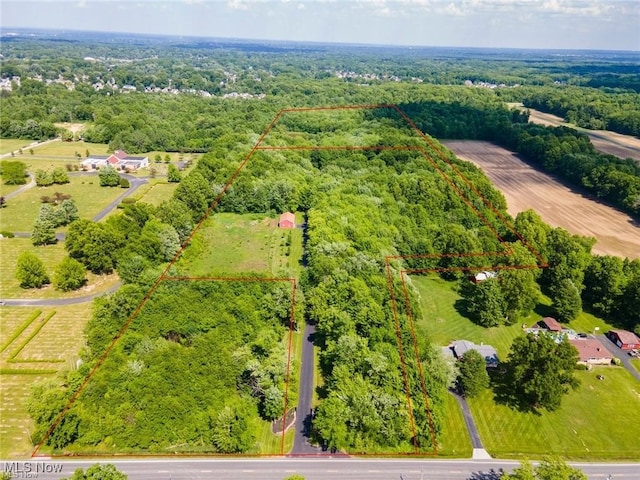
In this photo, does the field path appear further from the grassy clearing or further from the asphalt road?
the grassy clearing

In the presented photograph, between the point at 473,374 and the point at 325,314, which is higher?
the point at 325,314

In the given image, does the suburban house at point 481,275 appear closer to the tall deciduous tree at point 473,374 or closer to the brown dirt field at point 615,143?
the tall deciduous tree at point 473,374

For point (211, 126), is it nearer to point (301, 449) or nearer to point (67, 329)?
point (67, 329)

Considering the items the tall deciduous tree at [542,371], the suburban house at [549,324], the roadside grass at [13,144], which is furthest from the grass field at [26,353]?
the roadside grass at [13,144]

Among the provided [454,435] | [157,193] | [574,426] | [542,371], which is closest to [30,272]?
[157,193]

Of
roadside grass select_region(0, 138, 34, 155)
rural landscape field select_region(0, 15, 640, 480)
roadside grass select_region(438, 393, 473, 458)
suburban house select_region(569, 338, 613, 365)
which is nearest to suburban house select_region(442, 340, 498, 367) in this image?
rural landscape field select_region(0, 15, 640, 480)

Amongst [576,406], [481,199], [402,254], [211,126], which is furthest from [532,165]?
[211,126]

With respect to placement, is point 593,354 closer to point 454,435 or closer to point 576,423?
point 576,423
